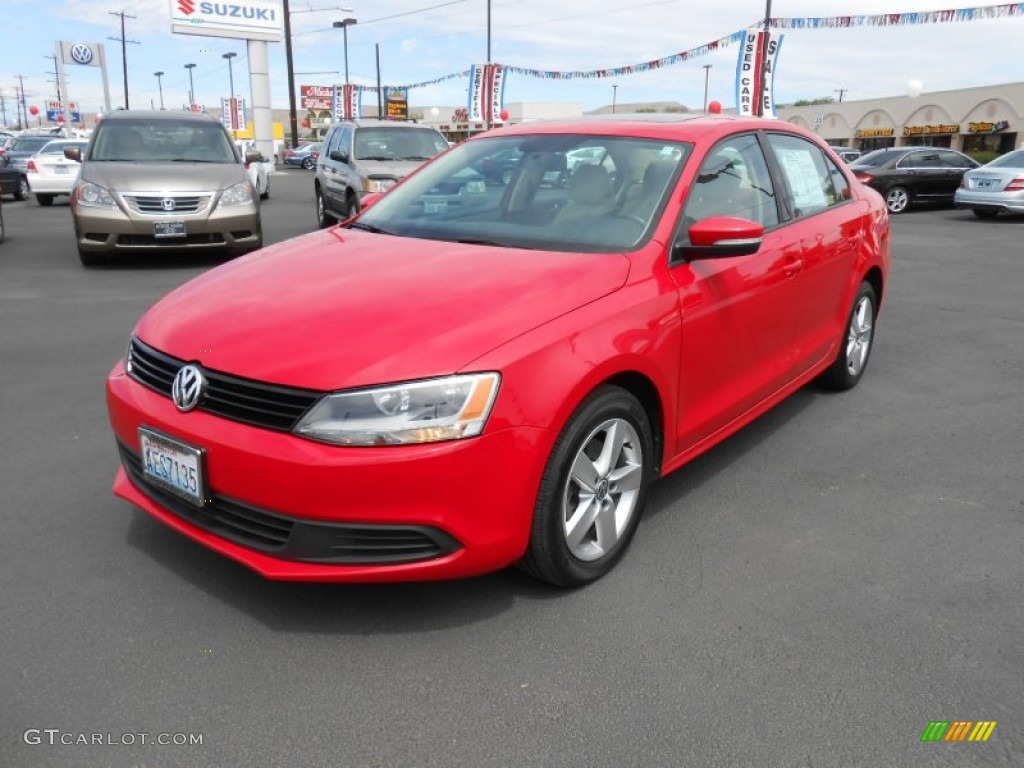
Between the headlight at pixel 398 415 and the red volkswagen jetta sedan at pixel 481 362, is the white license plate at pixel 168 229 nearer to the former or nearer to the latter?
the red volkswagen jetta sedan at pixel 481 362

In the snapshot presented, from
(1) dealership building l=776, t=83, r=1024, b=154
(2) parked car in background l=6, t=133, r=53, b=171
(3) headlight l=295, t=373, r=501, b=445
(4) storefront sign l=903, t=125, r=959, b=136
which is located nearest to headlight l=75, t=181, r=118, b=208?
(3) headlight l=295, t=373, r=501, b=445

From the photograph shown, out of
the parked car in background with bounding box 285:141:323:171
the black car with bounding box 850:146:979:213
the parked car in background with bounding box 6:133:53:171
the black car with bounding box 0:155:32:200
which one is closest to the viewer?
the black car with bounding box 850:146:979:213

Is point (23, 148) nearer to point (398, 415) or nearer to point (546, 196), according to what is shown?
point (546, 196)

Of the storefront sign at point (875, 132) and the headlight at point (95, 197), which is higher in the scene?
the storefront sign at point (875, 132)

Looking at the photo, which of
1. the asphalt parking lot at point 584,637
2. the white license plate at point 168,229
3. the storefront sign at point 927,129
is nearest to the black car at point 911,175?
the white license plate at point 168,229

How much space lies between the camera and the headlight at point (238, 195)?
934 centimetres

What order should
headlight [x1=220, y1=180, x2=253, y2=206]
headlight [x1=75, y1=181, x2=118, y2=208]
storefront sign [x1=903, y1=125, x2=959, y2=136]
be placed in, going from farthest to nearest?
storefront sign [x1=903, y1=125, x2=959, y2=136] → headlight [x1=220, y1=180, x2=253, y2=206] → headlight [x1=75, y1=181, x2=118, y2=208]

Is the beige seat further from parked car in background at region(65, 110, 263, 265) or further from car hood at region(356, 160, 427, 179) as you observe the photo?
car hood at region(356, 160, 427, 179)

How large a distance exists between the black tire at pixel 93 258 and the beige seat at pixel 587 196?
7.91 metres

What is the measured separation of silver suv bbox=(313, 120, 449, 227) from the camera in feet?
37.8

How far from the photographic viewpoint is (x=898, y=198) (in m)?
18.6

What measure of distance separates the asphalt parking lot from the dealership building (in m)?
47.4

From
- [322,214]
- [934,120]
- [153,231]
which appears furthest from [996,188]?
[934,120]

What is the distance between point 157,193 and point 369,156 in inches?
154
